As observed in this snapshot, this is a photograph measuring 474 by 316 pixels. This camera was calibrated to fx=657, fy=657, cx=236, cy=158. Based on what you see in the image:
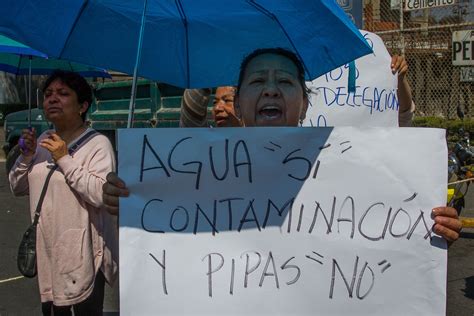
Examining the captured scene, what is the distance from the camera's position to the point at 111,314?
279cm

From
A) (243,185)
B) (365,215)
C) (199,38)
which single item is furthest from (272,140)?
(199,38)

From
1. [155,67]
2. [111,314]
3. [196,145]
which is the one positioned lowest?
[111,314]

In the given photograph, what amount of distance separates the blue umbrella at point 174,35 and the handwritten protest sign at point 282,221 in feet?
1.48

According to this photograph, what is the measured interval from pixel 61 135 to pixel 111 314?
3.40 feet

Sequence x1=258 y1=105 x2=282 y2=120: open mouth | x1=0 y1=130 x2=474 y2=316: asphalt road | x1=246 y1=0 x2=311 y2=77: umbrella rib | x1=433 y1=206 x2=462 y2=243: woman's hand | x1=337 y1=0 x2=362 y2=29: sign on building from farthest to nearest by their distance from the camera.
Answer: x1=0 y1=130 x2=474 y2=316: asphalt road < x1=337 y1=0 x2=362 y2=29: sign on building < x1=246 y1=0 x2=311 y2=77: umbrella rib < x1=258 y1=105 x2=282 y2=120: open mouth < x1=433 y1=206 x2=462 y2=243: woman's hand

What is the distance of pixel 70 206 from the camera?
10.5ft

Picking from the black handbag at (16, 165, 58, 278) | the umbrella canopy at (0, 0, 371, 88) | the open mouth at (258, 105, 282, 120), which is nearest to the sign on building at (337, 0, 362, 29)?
the umbrella canopy at (0, 0, 371, 88)

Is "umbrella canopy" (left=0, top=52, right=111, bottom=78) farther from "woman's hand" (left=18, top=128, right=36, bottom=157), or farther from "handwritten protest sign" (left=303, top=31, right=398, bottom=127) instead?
"handwritten protest sign" (left=303, top=31, right=398, bottom=127)

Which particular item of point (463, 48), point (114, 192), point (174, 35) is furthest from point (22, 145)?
point (463, 48)

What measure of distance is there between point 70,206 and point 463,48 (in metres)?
6.10

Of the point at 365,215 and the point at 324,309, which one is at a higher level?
the point at 365,215

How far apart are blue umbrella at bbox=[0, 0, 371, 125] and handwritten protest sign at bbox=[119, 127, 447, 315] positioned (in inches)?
17.7

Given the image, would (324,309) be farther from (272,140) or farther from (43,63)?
(43,63)

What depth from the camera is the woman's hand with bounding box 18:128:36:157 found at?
3309 mm
